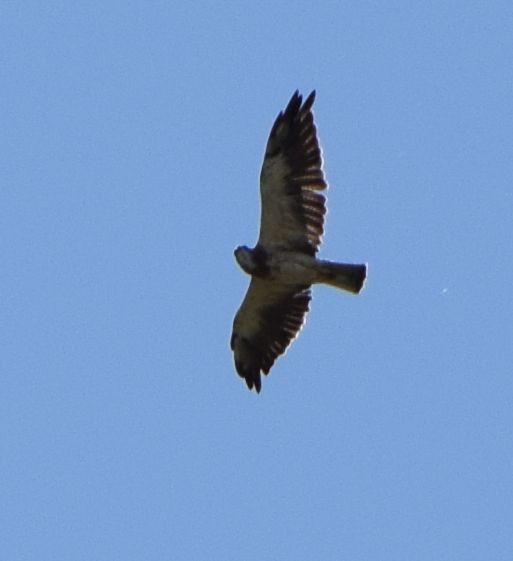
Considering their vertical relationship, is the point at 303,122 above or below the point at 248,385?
above

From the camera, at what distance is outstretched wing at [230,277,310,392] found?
26.8 m

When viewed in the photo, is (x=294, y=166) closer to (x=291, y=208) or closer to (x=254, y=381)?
(x=291, y=208)

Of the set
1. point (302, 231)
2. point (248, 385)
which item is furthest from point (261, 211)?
point (248, 385)

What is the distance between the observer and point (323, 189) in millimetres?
26141

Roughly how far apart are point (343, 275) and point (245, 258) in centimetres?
128

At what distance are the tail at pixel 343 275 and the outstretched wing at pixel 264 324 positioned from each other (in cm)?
86

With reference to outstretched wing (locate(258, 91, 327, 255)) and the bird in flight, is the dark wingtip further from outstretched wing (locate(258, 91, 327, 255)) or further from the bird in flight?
outstretched wing (locate(258, 91, 327, 255))

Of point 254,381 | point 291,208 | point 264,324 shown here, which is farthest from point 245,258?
point 254,381

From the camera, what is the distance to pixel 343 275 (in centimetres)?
2562

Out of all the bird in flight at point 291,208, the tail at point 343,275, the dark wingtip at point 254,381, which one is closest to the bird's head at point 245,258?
the bird in flight at point 291,208

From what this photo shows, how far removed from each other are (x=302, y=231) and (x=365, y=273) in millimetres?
1115

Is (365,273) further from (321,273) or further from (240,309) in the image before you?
(240,309)

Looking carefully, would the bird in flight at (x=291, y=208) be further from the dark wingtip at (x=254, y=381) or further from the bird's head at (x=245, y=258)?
the dark wingtip at (x=254, y=381)

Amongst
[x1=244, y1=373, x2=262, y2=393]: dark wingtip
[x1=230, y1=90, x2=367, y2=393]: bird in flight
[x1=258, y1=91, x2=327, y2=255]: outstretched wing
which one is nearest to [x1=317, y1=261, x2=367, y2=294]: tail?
[x1=230, y1=90, x2=367, y2=393]: bird in flight
